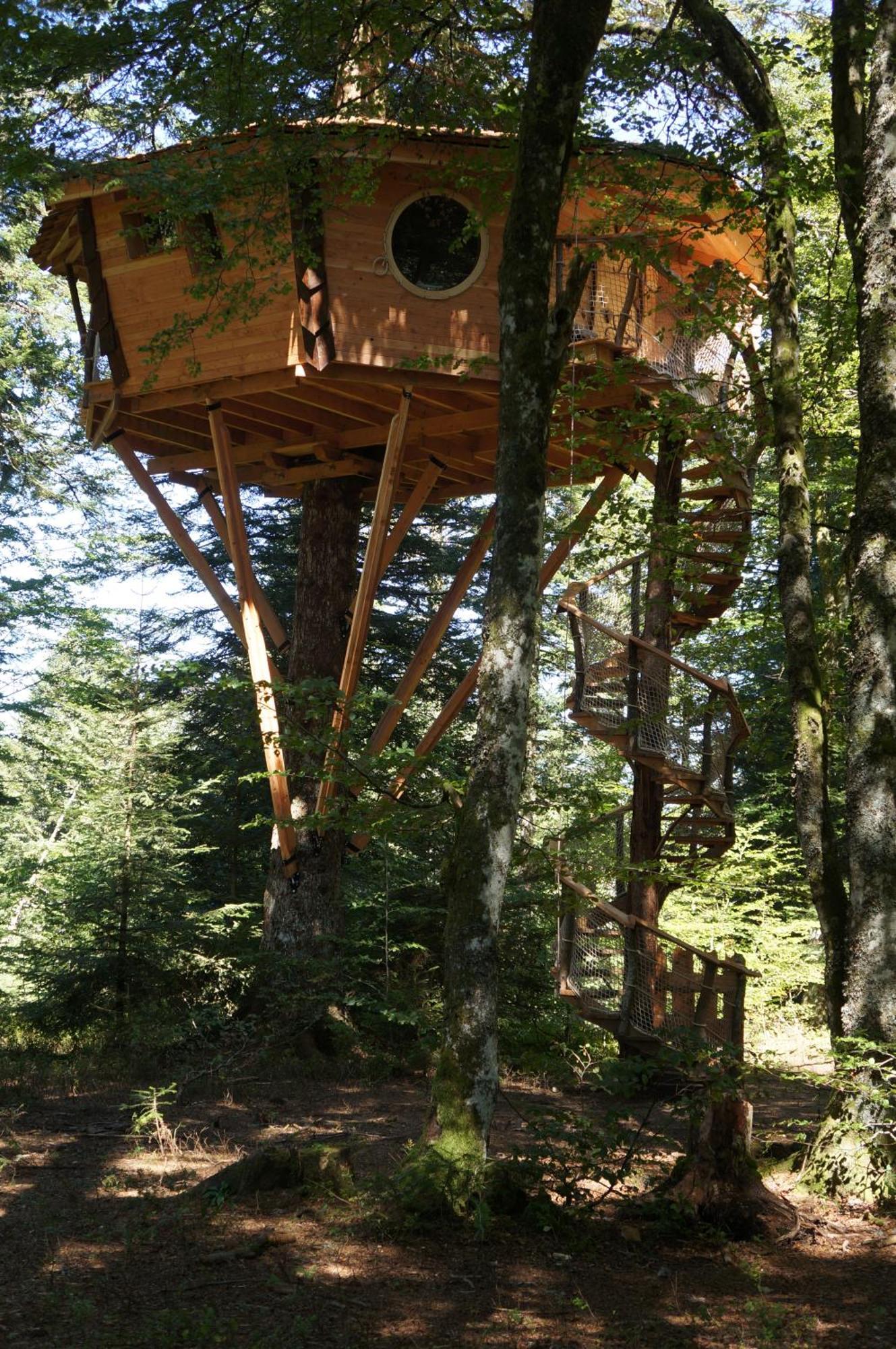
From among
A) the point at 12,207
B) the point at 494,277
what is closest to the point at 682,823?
the point at 494,277

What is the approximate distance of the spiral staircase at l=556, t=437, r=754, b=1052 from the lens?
412 inches

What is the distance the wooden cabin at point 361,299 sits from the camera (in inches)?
399

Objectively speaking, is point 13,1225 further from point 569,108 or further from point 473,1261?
point 569,108

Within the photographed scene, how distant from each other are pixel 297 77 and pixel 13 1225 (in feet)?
26.6

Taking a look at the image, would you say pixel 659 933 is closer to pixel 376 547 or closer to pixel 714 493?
pixel 376 547

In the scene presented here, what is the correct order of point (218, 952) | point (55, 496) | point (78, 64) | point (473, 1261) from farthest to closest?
point (55, 496) < point (218, 952) < point (78, 64) < point (473, 1261)

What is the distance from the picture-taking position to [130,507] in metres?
21.3

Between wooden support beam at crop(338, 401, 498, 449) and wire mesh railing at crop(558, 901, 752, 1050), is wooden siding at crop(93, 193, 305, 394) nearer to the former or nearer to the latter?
wooden support beam at crop(338, 401, 498, 449)

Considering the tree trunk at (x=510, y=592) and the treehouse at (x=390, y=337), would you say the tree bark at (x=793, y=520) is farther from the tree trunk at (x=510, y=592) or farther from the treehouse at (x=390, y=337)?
the tree trunk at (x=510, y=592)

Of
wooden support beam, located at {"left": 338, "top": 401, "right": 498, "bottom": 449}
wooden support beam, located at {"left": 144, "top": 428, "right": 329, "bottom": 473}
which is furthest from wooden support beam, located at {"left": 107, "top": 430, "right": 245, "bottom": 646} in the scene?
wooden support beam, located at {"left": 338, "top": 401, "right": 498, "bottom": 449}

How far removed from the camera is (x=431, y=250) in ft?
36.6

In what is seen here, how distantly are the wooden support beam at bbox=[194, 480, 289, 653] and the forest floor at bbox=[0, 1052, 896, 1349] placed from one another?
6.22m

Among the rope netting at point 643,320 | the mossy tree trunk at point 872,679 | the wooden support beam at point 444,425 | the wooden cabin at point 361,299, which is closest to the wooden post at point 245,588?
A: the wooden cabin at point 361,299

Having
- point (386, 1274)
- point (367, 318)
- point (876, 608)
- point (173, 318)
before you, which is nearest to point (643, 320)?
point (367, 318)
